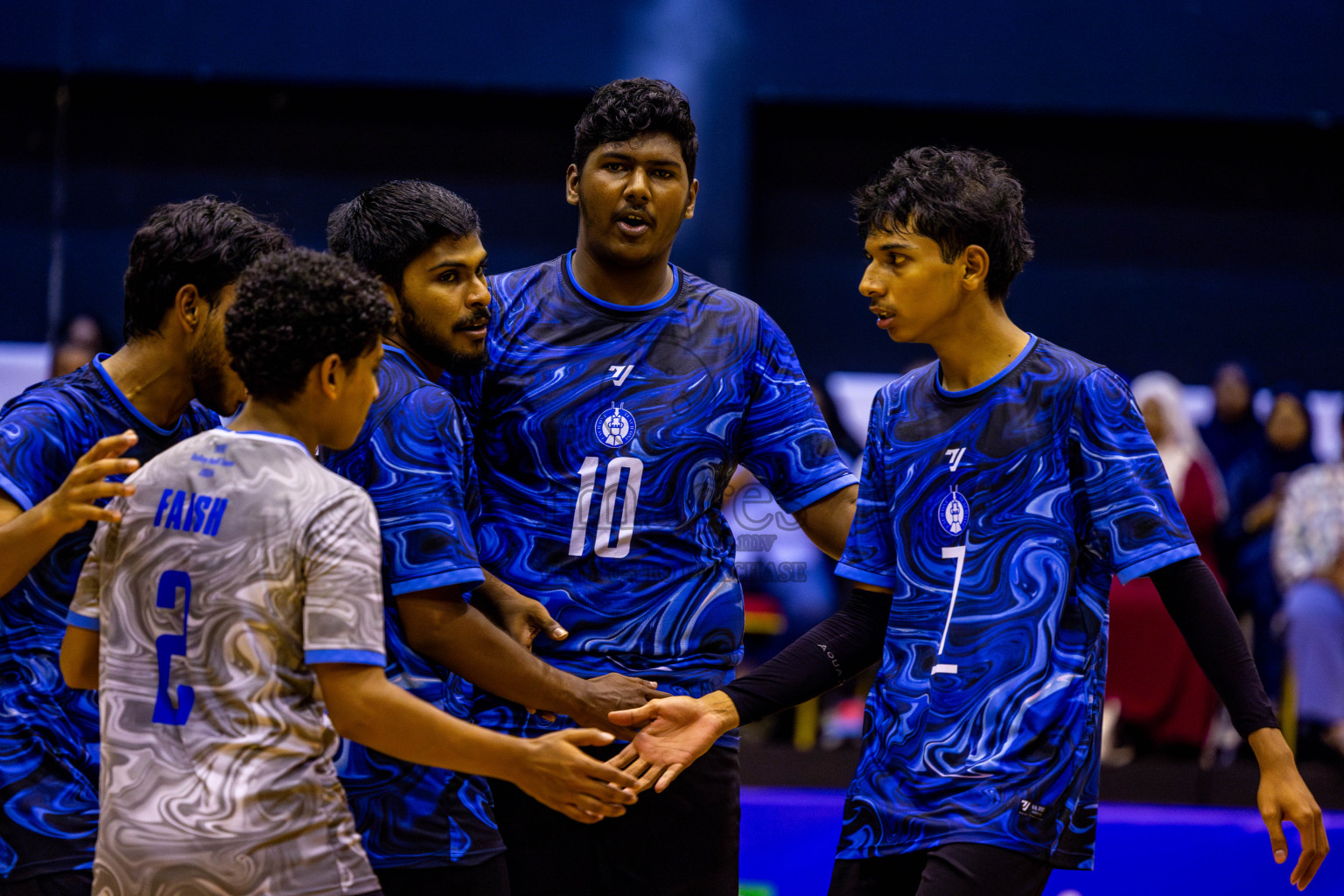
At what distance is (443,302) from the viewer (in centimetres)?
271

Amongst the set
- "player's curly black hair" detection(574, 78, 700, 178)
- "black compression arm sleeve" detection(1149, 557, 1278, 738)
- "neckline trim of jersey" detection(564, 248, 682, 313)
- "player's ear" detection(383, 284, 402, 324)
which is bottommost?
"black compression arm sleeve" detection(1149, 557, 1278, 738)

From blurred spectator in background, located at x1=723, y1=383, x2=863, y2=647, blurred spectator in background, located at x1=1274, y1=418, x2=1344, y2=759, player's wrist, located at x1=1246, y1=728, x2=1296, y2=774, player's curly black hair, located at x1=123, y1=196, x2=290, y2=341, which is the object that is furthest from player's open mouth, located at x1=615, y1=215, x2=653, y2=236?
blurred spectator in background, located at x1=1274, y1=418, x2=1344, y2=759

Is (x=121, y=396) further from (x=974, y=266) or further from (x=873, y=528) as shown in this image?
(x=974, y=266)

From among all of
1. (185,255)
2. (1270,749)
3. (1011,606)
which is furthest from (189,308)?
(1270,749)

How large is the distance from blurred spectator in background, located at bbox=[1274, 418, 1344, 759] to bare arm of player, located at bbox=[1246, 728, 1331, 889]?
3733 millimetres

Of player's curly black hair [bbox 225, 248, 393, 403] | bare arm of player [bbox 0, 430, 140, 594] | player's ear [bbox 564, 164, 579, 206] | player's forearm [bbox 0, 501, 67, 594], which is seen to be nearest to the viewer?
player's curly black hair [bbox 225, 248, 393, 403]

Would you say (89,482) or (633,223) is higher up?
(633,223)

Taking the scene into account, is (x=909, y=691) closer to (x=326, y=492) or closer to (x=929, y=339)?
(x=929, y=339)

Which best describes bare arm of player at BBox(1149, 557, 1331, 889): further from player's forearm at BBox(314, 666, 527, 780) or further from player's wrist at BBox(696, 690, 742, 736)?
player's forearm at BBox(314, 666, 527, 780)

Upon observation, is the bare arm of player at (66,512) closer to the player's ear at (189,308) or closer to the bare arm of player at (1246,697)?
the player's ear at (189,308)

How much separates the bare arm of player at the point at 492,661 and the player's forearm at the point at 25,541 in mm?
585

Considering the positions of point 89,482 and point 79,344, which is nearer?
point 89,482

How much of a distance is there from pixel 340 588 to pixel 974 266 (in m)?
1.39

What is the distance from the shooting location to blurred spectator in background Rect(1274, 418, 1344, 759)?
5.72 meters
